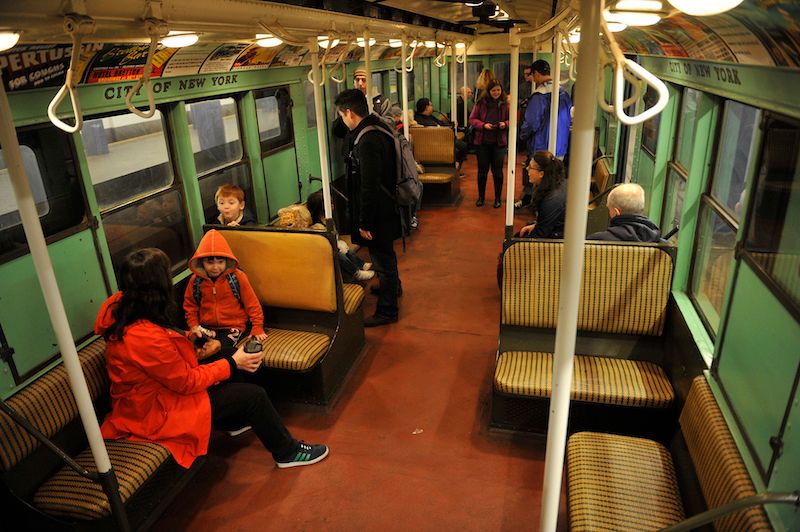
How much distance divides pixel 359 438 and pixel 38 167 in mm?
2492

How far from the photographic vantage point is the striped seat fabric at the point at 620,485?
8.04 feet

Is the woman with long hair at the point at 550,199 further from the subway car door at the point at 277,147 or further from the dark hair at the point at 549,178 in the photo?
the subway car door at the point at 277,147

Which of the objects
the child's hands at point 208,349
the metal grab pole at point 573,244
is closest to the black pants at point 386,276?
the child's hands at point 208,349

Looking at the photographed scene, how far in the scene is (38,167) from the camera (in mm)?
3209

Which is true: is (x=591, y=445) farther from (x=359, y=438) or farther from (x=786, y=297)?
(x=359, y=438)

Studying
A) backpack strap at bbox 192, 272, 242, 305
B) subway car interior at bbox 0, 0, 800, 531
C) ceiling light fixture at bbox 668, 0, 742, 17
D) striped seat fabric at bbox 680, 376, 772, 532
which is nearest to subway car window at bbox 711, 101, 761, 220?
subway car interior at bbox 0, 0, 800, 531

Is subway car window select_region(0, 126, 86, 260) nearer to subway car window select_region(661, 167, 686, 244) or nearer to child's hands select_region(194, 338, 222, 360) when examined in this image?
child's hands select_region(194, 338, 222, 360)

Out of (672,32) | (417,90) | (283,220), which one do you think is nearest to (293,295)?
(283,220)

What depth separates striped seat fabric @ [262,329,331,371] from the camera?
3.82m

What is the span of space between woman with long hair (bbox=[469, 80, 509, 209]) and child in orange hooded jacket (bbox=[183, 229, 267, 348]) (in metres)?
5.30

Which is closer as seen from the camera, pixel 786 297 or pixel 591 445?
pixel 786 297

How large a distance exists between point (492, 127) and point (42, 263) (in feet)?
23.3

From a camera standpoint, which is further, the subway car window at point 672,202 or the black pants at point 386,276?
the black pants at point 386,276

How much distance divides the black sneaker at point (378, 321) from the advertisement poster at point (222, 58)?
2.54 metres
